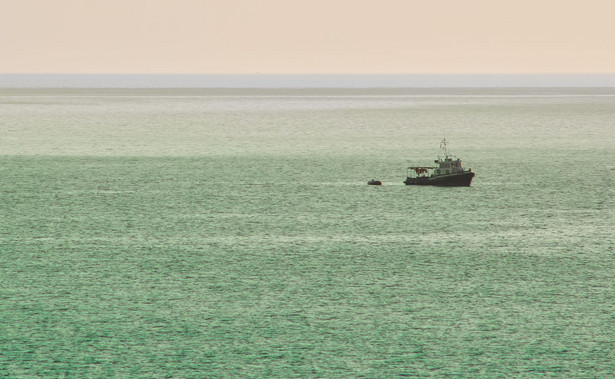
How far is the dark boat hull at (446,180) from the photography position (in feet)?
117

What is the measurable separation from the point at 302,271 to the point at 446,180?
59.1 ft

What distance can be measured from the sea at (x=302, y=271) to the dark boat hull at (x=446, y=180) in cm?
53

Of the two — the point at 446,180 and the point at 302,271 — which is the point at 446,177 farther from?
the point at 302,271

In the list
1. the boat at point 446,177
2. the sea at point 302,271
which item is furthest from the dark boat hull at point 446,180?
the sea at point 302,271

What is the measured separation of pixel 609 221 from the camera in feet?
85.4

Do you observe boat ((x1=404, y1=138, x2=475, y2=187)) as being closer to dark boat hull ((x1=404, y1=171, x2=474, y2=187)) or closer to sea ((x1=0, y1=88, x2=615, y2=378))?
dark boat hull ((x1=404, y1=171, x2=474, y2=187))

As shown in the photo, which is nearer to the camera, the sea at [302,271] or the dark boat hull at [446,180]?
the sea at [302,271]

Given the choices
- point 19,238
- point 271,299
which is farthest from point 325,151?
point 271,299

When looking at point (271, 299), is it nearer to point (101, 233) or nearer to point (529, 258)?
point (529, 258)

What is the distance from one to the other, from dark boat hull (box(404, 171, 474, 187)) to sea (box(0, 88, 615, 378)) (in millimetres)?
530

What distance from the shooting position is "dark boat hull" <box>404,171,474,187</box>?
1410 inches

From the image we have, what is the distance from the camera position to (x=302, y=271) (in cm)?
1927

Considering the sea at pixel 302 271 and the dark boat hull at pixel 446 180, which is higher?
the sea at pixel 302 271

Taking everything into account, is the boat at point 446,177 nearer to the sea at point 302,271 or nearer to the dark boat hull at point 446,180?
the dark boat hull at point 446,180
